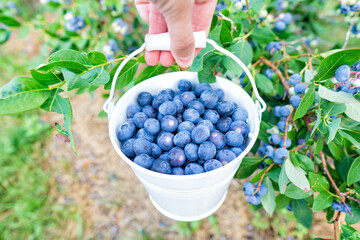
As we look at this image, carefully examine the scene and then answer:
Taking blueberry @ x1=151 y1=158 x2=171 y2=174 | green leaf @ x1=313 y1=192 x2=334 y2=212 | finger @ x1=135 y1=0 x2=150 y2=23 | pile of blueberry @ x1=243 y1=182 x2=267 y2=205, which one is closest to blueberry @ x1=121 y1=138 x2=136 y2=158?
blueberry @ x1=151 y1=158 x2=171 y2=174

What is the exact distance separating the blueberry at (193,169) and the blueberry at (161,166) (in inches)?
2.5

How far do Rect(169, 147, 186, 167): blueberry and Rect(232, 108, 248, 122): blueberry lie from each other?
26cm

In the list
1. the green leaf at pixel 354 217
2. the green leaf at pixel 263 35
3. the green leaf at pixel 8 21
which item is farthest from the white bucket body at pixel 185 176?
the green leaf at pixel 8 21

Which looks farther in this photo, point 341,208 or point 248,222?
point 248,222

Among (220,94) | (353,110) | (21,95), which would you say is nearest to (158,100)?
(220,94)

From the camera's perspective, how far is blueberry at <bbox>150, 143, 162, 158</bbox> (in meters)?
0.90

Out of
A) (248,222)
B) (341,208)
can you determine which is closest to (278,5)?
(341,208)

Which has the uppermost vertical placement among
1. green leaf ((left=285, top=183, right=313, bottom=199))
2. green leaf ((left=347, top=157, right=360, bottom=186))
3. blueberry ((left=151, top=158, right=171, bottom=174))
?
blueberry ((left=151, top=158, right=171, bottom=174))

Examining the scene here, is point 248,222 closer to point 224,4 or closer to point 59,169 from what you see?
point 224,4

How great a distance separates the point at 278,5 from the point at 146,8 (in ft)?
2.87

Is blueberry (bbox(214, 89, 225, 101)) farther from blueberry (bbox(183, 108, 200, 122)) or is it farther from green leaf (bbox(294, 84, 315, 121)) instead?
green leaf (bbox(294, 84, 315, 121))

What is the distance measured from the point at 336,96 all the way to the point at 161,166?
23.7 inches

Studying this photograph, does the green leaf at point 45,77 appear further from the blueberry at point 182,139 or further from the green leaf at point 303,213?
the green leaf at point 303,213

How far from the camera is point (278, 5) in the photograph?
1532 millimetres
